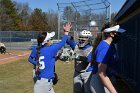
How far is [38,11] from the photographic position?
90625 mm

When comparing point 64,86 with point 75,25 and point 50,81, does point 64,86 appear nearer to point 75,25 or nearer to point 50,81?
point 50,81

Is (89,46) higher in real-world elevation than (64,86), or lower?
higher

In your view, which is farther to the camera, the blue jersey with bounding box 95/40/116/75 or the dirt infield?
the dirt infield

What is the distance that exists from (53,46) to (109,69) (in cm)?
193

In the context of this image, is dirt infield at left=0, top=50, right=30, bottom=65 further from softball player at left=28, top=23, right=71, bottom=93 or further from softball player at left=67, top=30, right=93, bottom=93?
softball player at left=28, top=23, right=71, bottom=93

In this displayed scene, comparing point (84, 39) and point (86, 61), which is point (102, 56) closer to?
point (86, 61)

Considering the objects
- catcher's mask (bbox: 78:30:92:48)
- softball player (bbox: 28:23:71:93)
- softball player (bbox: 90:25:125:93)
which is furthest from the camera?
catcher's mask (bbox: 78:30:92:48)

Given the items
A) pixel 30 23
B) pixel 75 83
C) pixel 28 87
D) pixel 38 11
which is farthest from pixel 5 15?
pixel 75 83

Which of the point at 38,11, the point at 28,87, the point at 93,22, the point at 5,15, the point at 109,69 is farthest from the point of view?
the point at 38,11

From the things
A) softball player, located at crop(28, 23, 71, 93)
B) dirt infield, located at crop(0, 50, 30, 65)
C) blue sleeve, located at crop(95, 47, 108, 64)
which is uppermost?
blue sleeve, located at crop(95, 47, 108, 64)

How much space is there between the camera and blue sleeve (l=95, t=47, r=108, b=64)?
477 cm

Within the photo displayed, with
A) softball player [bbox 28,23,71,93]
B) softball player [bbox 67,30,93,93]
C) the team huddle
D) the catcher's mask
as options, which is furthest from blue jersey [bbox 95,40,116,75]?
the catcher's mask

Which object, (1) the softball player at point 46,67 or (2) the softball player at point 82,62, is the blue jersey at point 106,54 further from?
(2) the softball player at point 82,62

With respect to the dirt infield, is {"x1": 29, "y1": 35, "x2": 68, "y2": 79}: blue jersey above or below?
above
